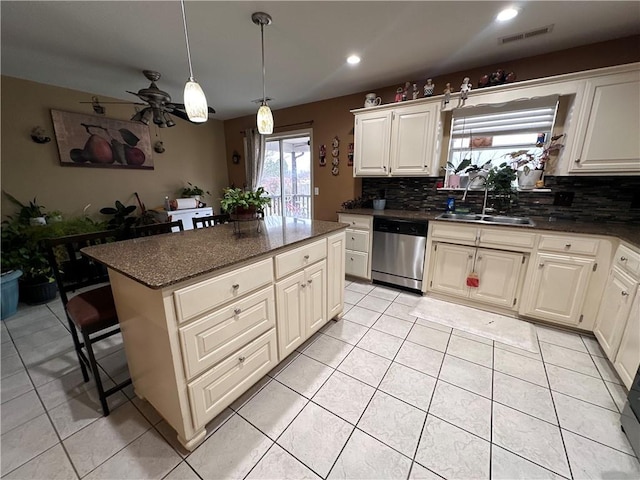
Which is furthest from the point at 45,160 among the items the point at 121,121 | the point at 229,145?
the point at 229,145

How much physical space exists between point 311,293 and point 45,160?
12.1 ft

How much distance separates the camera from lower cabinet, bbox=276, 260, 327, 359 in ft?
5.43

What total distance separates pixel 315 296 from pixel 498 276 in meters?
1.78

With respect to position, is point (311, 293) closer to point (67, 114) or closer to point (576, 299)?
point (576, 299)

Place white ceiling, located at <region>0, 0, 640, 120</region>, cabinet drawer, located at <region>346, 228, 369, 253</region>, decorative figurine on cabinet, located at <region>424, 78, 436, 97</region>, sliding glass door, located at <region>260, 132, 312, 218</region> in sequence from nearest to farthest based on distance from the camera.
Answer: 1. white ceiling, located at <region>0, 0, 640, 120</region>
2. decorative figurine on cabinet, located at <region>424, 78, 436, 97</region>
3. cabinet drawer, located at <region>346, 228, 369, 253</region>
4. sliding glass door, located at <region>260, 132, 312, 218</region>

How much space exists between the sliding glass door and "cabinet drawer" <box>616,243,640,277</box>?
11.0ft

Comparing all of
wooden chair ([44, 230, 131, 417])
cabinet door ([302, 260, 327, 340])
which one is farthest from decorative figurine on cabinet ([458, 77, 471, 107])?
wooden chair ([44, 230, 131, 417])

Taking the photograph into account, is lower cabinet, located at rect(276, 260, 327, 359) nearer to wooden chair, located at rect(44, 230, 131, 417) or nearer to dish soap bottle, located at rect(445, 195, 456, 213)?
wooden chair, located at rect(44, 230, 131, 417)

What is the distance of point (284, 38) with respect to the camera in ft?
6.81

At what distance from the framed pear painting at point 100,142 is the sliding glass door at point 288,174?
1856 mm

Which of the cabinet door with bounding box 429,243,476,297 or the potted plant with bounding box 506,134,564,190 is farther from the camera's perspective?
the cabinet door with bounding box 429,243,476,297

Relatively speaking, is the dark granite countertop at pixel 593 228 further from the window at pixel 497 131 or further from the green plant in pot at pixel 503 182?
the window at pixel 497 131

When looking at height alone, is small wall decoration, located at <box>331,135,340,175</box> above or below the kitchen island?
above

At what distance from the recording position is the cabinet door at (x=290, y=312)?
1.63 metres
